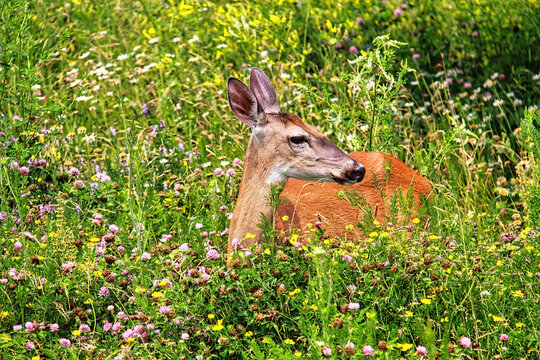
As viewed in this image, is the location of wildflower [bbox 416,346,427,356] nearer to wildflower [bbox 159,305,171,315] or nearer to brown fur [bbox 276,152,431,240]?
wildflower [bbox 159,305,171,315]

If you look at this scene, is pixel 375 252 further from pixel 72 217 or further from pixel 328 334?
pixel 72 217

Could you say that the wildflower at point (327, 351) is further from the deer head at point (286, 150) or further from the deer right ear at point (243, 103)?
the deer right ear at point (243, 103)

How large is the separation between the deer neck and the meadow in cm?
17

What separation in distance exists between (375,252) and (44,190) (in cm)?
259

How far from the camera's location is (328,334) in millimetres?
2660

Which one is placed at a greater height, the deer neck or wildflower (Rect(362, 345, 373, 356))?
wildflower (Rect(362, 345, 373, 356))

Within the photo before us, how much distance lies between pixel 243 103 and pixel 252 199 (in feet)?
1.89

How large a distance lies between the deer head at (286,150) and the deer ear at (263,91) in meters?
0.11

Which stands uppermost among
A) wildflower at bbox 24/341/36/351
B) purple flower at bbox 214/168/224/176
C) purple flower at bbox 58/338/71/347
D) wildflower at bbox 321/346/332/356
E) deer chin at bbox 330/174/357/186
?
wildflower at bbox 321/346/332/356

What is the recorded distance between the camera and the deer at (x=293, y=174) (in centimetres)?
404

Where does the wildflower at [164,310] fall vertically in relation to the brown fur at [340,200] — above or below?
above

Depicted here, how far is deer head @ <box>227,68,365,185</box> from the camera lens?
4.09 meters

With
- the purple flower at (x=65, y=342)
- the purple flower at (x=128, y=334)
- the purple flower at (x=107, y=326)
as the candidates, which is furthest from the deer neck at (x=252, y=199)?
the purple flower at (x=65, y=342)

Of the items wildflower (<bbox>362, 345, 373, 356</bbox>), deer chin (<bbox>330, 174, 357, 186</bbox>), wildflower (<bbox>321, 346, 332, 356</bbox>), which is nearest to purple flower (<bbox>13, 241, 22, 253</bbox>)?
deer chin (<bbox>330, 174, 357, 186</bbox>)
